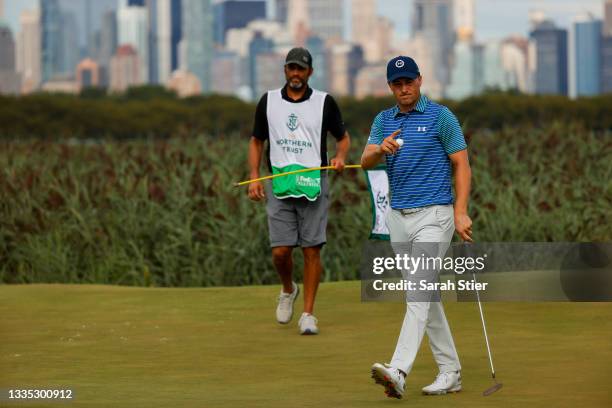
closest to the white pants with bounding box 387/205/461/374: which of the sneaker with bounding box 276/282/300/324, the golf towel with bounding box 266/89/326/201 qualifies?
the golf towel with bounding box 266/89/326/201

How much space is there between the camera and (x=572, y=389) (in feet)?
28.1

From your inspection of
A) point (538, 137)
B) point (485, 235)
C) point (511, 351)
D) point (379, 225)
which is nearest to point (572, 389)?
point (511, 351)

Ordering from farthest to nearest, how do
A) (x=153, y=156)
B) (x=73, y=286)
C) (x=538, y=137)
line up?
(x=538, y=137)
(x=153, y=156)
(x=73, y=286)

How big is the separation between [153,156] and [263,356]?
1062 centimetres

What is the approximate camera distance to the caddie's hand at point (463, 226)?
8.25m

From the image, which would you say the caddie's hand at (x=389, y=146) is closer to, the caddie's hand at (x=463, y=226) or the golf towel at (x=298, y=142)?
the caddie's hand at (x=463, y=226)

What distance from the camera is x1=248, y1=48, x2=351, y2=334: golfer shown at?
1130 centimetres

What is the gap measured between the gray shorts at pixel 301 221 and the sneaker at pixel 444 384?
10.1 ft

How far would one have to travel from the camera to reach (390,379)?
8.03 metres

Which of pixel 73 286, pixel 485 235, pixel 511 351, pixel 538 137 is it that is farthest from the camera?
pixel 538 137

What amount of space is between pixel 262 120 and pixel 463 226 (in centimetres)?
349

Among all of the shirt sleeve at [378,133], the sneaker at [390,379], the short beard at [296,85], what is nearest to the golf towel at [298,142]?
the short beard at [296,85]

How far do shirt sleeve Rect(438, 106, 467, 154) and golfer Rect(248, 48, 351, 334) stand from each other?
2701mm

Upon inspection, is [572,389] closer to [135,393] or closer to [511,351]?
[511,351]
